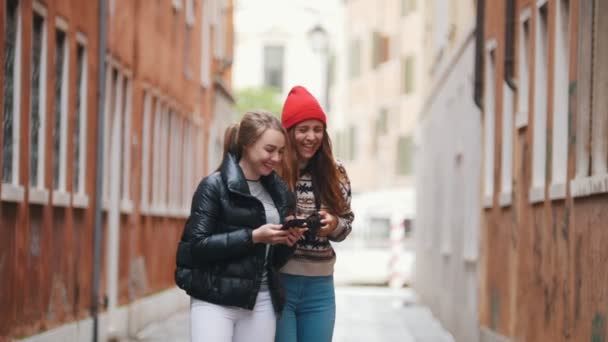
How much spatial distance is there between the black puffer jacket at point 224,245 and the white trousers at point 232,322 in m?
0.04

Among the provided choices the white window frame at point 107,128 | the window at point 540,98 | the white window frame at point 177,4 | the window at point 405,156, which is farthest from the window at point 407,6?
the window at point 540,98

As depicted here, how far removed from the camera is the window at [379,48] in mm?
53281

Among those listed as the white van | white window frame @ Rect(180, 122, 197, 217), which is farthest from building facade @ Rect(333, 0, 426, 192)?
white window frame @ Rect(180, 122, 197, 217)

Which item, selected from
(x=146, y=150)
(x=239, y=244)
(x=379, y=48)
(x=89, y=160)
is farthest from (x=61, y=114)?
(x=379, y=48)

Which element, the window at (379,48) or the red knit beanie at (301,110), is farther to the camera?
the window at (379,48)

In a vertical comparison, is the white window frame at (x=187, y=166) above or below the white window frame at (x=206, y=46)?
below

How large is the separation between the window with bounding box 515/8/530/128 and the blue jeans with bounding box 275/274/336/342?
6.58 meters

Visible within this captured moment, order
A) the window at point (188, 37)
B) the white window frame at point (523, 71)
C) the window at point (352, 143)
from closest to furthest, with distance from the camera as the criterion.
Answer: the white window frame at point (523, 71) < the window at point (188, 37) < the window at point (352, 143)

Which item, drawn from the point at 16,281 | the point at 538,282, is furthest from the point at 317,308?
the point at 16,281

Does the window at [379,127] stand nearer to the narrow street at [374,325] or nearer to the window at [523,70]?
the narrow street at [374,325]

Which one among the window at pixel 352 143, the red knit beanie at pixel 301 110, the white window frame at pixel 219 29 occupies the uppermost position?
the white window frame at pixel 219 29

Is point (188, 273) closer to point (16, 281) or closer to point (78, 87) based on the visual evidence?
point (16, 281)

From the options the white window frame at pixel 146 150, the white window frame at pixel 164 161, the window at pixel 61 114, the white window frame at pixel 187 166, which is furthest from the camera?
the white window frame at pixel 187 166

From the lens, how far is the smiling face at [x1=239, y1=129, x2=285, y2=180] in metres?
6.57
